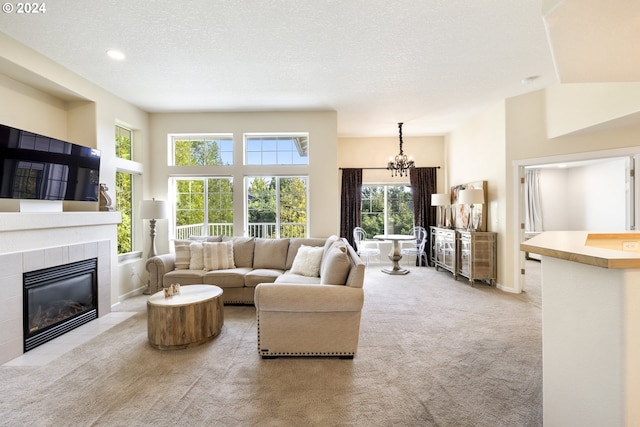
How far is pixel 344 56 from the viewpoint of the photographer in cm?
326

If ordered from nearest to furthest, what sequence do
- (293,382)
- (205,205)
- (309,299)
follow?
(293,382) < (309,299) < (205,205)

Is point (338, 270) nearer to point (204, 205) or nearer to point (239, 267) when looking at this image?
point (239, 267)

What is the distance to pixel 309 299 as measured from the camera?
2.57 m

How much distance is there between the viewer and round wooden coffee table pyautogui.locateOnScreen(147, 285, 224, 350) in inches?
109

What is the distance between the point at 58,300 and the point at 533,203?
960 centimetres

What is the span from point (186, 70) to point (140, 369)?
324cm

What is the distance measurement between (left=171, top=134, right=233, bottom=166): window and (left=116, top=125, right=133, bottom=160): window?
669mm

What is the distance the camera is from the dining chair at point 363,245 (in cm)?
631

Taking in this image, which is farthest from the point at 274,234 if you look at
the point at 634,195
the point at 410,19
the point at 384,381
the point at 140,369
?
the point at 634,195

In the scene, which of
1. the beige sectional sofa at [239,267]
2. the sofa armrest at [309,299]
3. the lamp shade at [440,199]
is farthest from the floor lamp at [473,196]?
the sofa armrest at [309,299]

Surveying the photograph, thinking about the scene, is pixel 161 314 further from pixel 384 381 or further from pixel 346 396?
pixel 384 381

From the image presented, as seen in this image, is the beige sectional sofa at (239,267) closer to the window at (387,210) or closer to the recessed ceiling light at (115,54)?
the recessed ceiling light at (115,54)

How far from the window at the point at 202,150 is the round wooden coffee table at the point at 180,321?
3.02 m

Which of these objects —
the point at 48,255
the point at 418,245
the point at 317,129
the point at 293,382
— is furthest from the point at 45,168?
the point at 418,245
